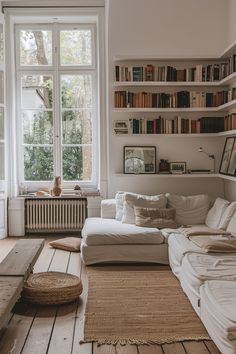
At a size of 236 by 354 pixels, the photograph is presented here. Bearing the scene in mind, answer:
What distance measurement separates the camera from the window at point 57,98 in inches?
271

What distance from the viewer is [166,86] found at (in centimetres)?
640

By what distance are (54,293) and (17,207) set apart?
10.3 ft

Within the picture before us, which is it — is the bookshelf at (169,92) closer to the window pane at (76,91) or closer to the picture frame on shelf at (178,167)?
the picture frame on shelf at (178,167)

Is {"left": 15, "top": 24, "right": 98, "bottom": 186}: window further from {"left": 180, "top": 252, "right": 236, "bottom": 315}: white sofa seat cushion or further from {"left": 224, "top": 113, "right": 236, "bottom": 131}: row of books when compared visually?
{"left": 180, "top": 252, "right": 236, "bottom": 315}: white sofa seat cushion

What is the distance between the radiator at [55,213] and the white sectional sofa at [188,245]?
851 mm

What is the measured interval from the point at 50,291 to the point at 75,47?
422 cm

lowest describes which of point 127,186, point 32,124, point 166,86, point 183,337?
point 183,337

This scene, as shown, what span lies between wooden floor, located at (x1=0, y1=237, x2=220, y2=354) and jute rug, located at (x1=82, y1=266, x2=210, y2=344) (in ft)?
0.24

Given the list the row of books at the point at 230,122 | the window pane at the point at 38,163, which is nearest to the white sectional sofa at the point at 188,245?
the row of books at the point at 230,122

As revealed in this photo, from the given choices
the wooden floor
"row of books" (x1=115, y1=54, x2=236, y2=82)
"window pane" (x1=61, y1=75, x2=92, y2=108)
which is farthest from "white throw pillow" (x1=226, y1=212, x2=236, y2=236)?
"window pane" (x1=61, y1=75, x2=92, y2=108)

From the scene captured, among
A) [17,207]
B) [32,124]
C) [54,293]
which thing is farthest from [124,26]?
[54,293]

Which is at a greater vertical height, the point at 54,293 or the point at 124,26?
the point at 124,26

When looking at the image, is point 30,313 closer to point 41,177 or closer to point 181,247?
point 181,247

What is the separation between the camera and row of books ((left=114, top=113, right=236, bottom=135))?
20.8 ft
